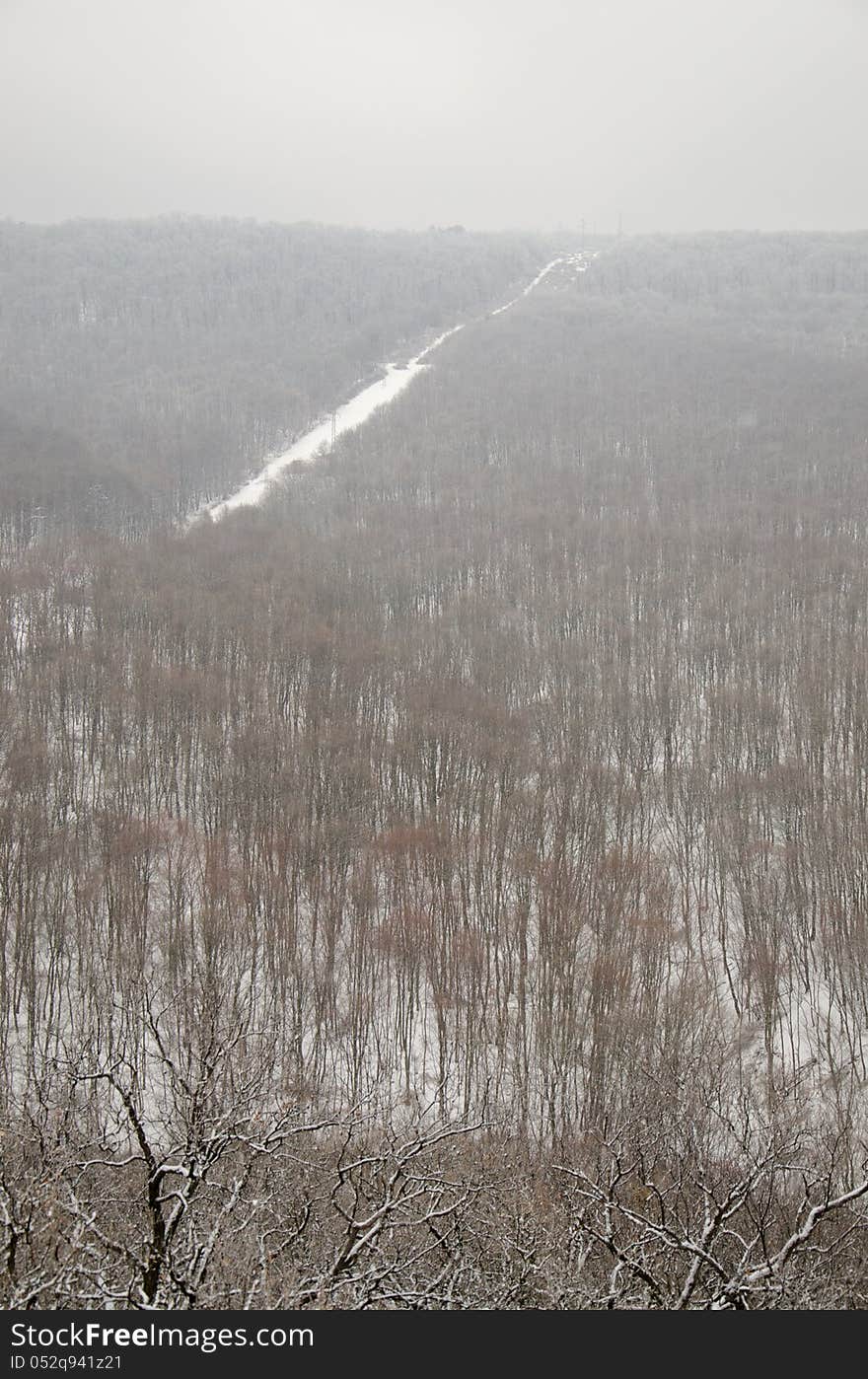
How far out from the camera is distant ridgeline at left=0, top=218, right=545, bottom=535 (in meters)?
70.4

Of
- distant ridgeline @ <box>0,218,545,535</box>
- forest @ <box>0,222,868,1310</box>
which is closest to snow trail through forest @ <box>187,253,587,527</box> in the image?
distant ridgeline @ <box>0,218,545,535</box>

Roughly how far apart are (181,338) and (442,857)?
8745 centimetres

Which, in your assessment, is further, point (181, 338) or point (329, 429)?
point (181, 338)

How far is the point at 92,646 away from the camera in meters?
43.0

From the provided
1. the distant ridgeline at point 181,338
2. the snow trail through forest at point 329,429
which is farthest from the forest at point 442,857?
the snow trail through forest at point 329,429

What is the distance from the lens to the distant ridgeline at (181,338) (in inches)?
2771

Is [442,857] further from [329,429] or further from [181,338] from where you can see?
[181,338]

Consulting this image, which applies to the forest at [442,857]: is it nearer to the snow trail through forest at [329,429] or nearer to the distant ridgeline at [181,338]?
the distant ridgeline at [181,338]

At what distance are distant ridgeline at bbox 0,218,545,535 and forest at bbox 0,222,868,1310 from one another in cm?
87

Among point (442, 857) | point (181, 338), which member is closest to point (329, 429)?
point (181, 338)

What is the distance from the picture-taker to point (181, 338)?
324 ft

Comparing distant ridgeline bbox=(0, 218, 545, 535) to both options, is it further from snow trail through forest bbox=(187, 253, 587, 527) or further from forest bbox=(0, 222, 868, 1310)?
snow trail through forest bbox=(187, 253, 587, 527)

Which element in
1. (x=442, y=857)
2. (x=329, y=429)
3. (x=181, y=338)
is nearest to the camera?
(x=442, y=857)

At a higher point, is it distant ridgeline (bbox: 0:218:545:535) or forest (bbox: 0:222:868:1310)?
distant ridgeline (bbox: 0:218:545:535)
